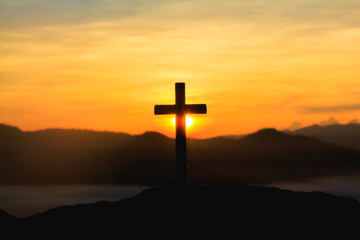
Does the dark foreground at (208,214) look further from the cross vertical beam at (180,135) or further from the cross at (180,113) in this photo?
the cross at (180,113)

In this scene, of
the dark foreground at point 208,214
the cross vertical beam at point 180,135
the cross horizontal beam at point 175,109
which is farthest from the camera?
the cross horizontal beam at point 175,109

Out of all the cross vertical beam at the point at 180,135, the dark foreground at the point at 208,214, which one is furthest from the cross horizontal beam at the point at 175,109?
the dark foreground at the point at 208,214

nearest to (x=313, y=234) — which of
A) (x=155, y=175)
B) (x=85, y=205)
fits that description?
(x=85, y=205)

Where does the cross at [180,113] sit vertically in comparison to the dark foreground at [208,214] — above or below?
above

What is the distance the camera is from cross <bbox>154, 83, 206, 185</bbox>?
23078 millimetres

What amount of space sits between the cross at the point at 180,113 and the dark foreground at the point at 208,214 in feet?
2.41

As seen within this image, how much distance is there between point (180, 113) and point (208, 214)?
402 cm

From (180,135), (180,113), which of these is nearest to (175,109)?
(180,113)

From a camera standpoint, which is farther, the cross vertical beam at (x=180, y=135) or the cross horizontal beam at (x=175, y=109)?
the cross horizontal beam at (x=175, y=109)

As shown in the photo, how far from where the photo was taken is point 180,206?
21562mm

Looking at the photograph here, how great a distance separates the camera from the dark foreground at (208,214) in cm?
2042

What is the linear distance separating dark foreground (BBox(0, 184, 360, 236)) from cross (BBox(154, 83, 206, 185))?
734 mm

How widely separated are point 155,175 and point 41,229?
290ft

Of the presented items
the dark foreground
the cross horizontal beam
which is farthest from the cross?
the dark foreground
